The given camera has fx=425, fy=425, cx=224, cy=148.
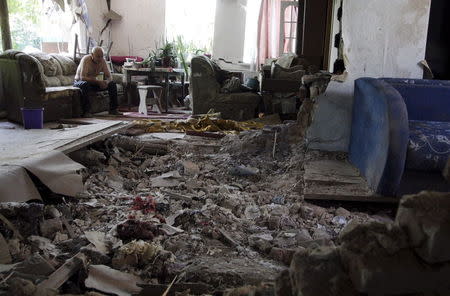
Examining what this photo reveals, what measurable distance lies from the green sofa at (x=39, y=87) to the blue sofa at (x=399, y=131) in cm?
460

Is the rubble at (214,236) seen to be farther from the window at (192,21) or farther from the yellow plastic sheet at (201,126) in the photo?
the window at (192,21)

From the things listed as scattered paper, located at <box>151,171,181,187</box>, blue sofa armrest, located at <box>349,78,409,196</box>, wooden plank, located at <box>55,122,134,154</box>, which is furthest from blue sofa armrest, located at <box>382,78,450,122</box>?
wooden plank, located at <box>55,122,134,154</box>

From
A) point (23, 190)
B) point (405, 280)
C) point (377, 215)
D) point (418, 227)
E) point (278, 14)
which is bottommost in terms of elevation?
point (377, 215)

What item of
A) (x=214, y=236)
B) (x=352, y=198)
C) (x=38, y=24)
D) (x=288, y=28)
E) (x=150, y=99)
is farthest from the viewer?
(x=288, y=28)

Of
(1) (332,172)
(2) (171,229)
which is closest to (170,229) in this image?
(2) (171,229)

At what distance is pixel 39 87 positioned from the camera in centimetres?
617

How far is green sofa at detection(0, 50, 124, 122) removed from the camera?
20.0ft

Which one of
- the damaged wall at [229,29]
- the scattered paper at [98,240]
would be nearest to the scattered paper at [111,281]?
the scattered paper at [98,240]

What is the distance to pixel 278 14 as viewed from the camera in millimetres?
11180

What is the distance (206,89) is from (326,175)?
14.0 feet

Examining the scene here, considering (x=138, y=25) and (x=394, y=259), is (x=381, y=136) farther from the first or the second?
(x=138, y=25)

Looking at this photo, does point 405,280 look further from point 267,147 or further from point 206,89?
point 206,89

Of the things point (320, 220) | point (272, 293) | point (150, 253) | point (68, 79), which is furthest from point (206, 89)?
point (272, 293)

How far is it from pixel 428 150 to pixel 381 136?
0.33 meters
